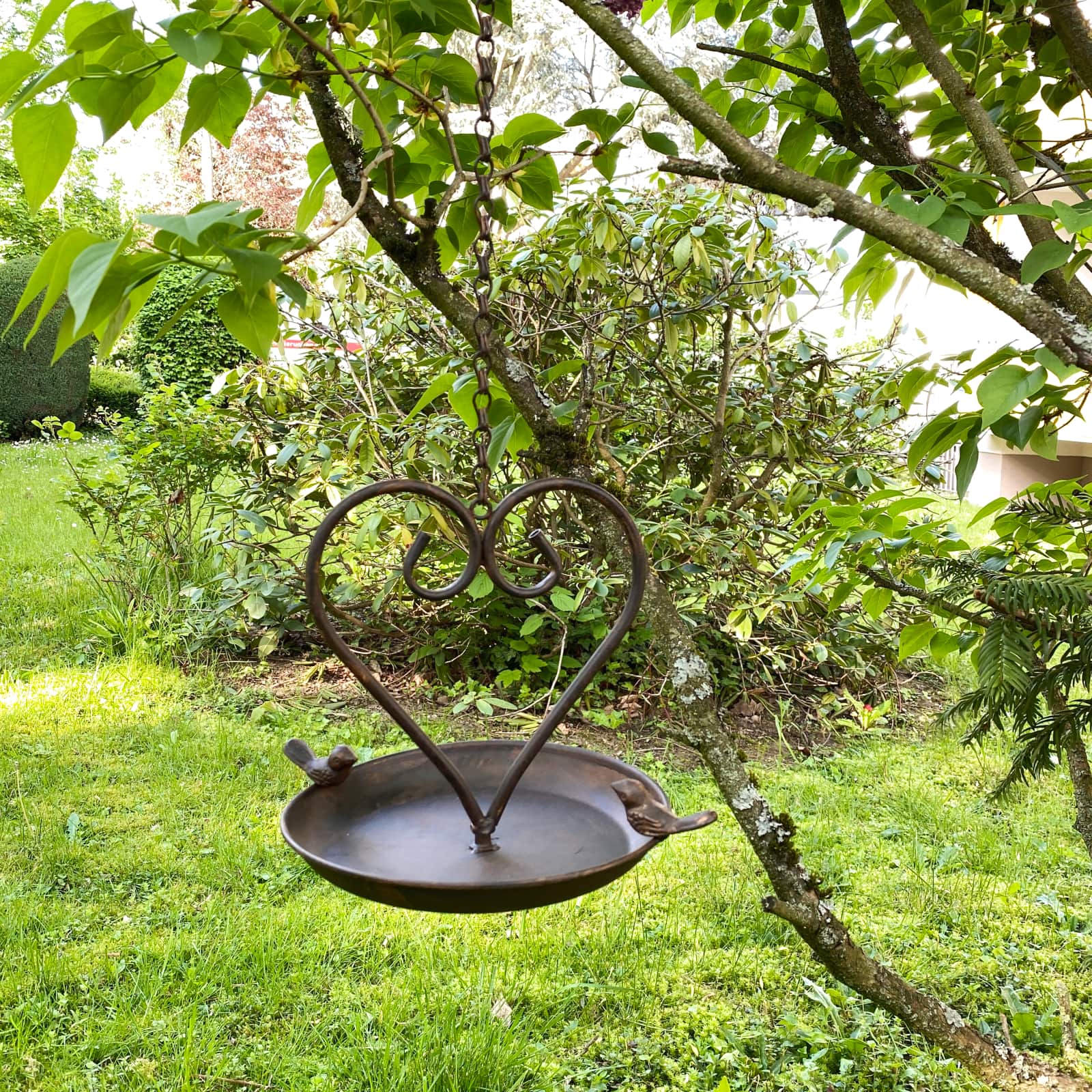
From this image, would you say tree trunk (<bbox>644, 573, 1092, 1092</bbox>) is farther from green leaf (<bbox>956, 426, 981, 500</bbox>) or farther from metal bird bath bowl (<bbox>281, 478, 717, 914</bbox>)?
green leaf (<bbox>956, 426, 981, 500</bbox>)

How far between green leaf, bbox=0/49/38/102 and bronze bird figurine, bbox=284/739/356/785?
2.82ft

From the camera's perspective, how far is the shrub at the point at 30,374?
12383mm

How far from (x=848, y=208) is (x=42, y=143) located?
2.94 feet

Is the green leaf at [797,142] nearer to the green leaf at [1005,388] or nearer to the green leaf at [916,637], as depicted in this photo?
the green leaf at [1005,388]

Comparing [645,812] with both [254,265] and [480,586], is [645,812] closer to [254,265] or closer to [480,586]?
[254,265]

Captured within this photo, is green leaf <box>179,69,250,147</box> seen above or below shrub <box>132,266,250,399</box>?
below

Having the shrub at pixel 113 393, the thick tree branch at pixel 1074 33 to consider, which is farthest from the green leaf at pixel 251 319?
A: the shrub at pixel 113 393

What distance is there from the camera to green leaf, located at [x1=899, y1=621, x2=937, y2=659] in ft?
5.25

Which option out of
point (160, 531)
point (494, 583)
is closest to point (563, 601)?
point (494, 583)

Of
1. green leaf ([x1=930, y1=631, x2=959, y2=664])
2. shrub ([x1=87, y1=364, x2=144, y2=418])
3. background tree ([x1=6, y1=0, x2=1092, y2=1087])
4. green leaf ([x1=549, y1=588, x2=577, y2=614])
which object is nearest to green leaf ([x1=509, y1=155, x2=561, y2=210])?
background tree ([x1=6, y1=0, x2=1092, y2=1087])

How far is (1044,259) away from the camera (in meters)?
1.03

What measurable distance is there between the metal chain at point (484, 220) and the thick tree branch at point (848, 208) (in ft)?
0.56

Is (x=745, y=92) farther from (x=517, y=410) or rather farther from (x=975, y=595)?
(x=975, y=595)

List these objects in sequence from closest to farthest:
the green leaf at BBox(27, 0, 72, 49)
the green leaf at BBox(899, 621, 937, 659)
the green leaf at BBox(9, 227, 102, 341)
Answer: the green leaf at BBox(9, 227, 102, 341)
the green leaf at BBox(27, 0, 72, 49)
the green leaf at BBox(899, 621, 937, 659)
